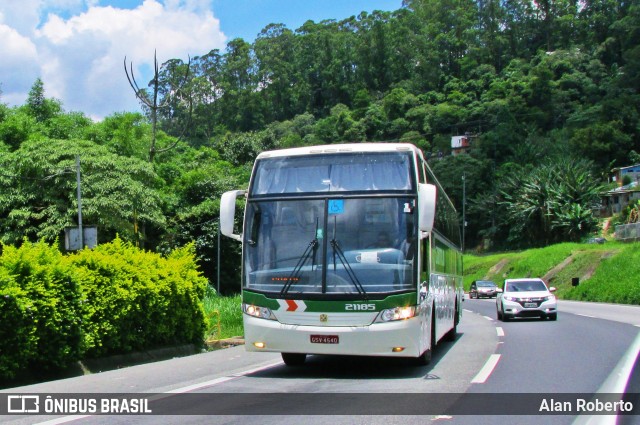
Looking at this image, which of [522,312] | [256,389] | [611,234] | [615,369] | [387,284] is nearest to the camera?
[256,389]

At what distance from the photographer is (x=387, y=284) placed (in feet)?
32.9

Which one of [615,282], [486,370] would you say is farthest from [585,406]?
[615,282]

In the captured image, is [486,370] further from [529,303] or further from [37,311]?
[529,303]

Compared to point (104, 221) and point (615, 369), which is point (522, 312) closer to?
point (615, 369)

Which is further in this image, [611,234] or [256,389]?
[611,234]

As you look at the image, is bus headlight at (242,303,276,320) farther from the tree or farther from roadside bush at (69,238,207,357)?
the tree

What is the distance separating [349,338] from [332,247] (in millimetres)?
1297

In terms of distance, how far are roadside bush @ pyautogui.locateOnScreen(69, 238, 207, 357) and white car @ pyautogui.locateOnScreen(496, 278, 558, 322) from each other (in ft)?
39.1

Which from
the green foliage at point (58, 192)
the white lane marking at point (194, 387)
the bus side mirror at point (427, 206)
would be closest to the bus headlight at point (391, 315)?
the bus side mirror at point (427, 206)

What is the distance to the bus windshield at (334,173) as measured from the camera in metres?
10.7

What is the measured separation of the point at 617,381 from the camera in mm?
9492

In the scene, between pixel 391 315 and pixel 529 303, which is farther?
pixel 529 303

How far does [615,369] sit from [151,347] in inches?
317

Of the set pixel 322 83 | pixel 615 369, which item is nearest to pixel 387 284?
pixel 615 369
